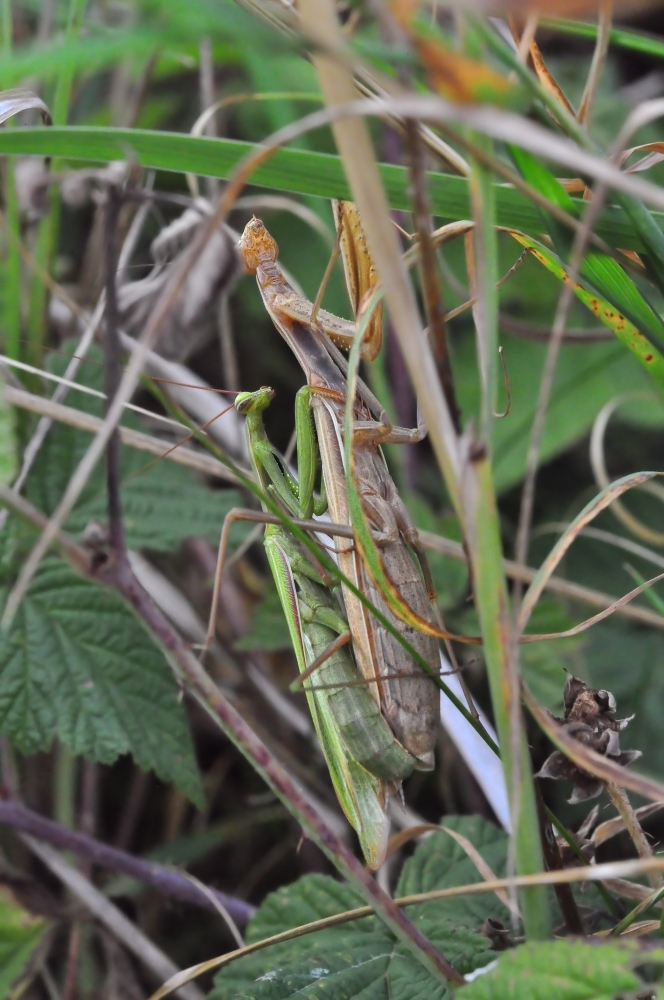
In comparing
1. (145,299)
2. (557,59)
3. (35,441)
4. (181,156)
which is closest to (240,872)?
(35,441)

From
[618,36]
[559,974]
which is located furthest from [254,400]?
[559,974]

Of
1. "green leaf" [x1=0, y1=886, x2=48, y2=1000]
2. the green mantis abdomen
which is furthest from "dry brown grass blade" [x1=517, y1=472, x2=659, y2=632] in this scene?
"green leaf" [x1=0, y1=886, x2=48, y2=1000]

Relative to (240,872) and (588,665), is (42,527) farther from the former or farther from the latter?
(588,665)

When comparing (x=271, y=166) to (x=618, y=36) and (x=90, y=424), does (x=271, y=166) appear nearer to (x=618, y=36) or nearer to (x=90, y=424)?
(x=618, y=36)

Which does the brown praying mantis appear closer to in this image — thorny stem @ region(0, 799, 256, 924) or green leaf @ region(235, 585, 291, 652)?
thorny stem @ region(0, 799, 256, 924)

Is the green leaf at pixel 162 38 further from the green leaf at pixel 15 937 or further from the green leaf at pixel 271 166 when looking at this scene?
the green leaf at pixel 15 937

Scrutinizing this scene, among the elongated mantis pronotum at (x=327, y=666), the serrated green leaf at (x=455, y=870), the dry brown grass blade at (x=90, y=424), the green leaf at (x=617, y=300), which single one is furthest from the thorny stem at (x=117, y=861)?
the green leaf at (x=617, y=300)
